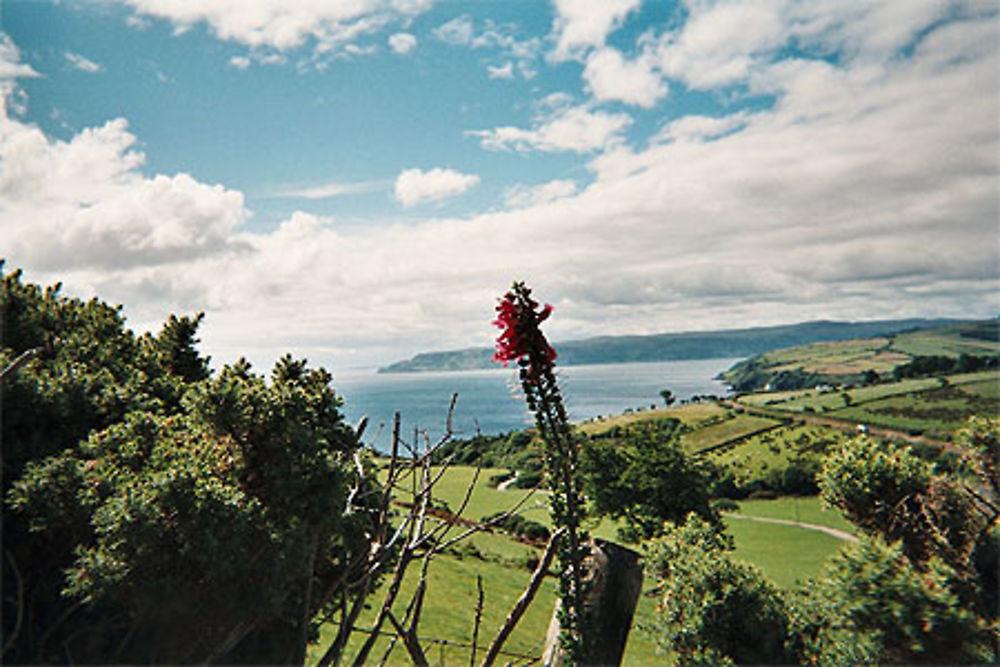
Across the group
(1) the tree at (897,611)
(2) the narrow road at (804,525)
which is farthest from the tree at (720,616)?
(2) the narrow road at (804,525)

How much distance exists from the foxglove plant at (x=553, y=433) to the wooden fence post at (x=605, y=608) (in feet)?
0.21

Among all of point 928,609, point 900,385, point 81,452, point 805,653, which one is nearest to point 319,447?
point 81,452

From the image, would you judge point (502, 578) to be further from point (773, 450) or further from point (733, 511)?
point (773, 450)

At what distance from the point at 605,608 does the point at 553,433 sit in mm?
1134

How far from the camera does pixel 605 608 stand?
3.48 m

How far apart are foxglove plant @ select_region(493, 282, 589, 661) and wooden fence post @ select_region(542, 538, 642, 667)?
0.21ft

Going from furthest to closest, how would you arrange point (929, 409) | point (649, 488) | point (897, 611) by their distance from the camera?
point (929, 409), point (649, 488), point (897, 611)

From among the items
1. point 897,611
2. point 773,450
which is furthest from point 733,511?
point 897,611

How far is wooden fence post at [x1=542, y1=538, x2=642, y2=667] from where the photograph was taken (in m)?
3.34

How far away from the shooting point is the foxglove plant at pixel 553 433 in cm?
345

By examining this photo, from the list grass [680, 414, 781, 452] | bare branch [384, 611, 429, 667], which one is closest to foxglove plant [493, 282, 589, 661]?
bare branch [384, 611, 429, 667]

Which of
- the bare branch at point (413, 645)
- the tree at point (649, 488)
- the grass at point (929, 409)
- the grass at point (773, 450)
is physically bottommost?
the grass at point (773, 450)

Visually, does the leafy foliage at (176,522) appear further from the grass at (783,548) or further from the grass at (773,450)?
the grass at (773,450)

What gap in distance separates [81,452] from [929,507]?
8708 millimetres
